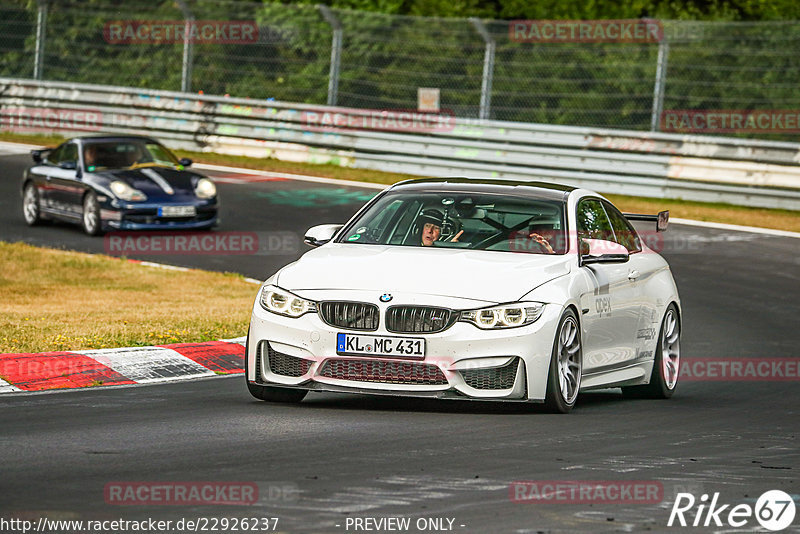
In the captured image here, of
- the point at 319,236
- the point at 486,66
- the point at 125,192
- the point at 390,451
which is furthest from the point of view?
the point at 486,66

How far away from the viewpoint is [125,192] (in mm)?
20594

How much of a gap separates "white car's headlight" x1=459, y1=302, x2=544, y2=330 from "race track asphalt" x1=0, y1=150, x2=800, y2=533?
22.1 inches

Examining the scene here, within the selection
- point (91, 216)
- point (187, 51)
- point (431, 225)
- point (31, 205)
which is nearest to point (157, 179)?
point (91, 216)

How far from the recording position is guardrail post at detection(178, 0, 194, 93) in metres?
29.5

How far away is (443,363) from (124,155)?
13.9 meters

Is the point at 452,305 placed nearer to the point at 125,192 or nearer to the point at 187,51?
the point at 125,192

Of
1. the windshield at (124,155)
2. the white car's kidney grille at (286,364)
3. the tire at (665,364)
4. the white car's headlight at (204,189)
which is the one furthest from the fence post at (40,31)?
the white car's kidney grille at (286,364)

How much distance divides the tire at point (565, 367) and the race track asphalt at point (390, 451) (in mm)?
128

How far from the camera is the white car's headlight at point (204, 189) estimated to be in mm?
20969

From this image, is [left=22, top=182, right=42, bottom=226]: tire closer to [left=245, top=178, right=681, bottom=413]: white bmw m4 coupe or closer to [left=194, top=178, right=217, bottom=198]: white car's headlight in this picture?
[left=194, top=178, right=217, bottom=198]: white car's headlight

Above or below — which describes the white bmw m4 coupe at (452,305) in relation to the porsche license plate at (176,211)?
above

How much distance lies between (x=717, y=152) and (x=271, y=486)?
19195 millimetres

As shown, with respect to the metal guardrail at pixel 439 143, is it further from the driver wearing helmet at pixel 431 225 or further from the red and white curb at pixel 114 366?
the driver wearing helmet at pixel 431 225

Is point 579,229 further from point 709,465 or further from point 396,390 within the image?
point 709,465
